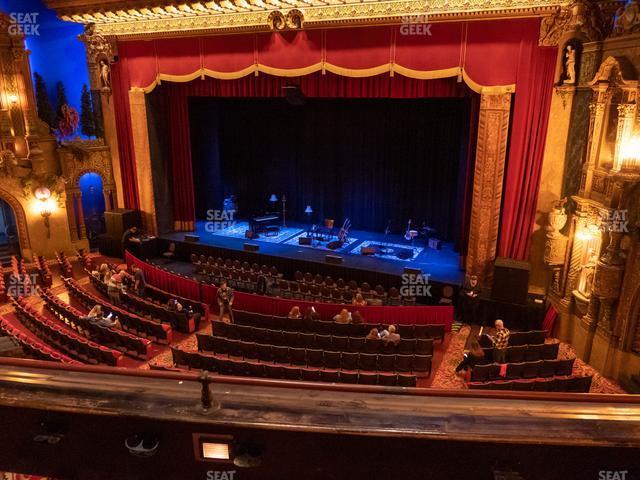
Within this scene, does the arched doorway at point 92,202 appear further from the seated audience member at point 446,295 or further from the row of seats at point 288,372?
the seated audience member at point 446,295

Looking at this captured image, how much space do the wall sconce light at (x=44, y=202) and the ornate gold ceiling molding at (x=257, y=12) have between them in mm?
5690

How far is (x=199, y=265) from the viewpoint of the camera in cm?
1575

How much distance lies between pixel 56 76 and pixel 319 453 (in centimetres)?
1961

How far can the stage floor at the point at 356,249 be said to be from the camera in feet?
47.5

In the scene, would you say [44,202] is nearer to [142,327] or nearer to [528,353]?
[142,327]

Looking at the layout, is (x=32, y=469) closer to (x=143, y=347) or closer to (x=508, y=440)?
(x=508, y=440)

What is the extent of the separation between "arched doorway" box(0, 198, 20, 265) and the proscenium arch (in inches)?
24.1

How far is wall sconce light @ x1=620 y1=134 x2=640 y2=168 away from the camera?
353 inches

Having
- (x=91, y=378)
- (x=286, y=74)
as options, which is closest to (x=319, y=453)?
(x=91, y=378)

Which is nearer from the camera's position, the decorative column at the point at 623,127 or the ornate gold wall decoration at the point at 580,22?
the decorative column at the point at 623,127

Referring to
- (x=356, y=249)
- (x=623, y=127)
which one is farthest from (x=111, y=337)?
(x=623, y=127)

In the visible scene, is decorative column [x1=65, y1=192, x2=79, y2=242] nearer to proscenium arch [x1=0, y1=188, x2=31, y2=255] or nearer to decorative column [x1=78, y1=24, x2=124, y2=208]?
proscenium arch [x1=0, y1=188, x2=31, y2=255]

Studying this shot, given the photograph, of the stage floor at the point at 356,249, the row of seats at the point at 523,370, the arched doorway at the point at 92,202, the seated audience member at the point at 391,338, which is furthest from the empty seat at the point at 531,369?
the arched doorway at the point at 92,202

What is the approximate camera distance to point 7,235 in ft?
62.8
